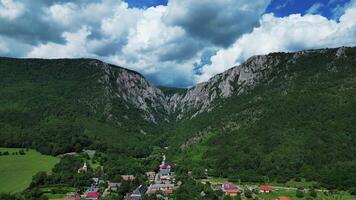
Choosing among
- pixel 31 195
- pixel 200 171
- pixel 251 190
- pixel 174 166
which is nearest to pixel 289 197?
pixel 251 190

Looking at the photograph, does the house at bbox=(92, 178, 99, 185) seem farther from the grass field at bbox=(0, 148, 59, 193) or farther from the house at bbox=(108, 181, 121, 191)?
the grass field at bbox=(0, 148, 59, 193)

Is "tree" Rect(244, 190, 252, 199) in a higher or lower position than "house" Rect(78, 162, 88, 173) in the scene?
lower

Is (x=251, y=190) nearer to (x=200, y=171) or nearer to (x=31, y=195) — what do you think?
(x=200, y=171)

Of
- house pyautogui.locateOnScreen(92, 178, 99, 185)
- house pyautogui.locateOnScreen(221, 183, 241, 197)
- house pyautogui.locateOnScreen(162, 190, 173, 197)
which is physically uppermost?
house pyautogui.locateOnScreen(92, 178, 99, 185)

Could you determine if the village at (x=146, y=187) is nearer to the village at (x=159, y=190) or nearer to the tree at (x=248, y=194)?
the village at (x=159, y=190)

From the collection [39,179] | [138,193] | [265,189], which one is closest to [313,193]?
[265,189]

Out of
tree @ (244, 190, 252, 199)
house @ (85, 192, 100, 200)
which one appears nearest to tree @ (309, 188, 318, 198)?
tree @ (244, 190, 252, 199)
